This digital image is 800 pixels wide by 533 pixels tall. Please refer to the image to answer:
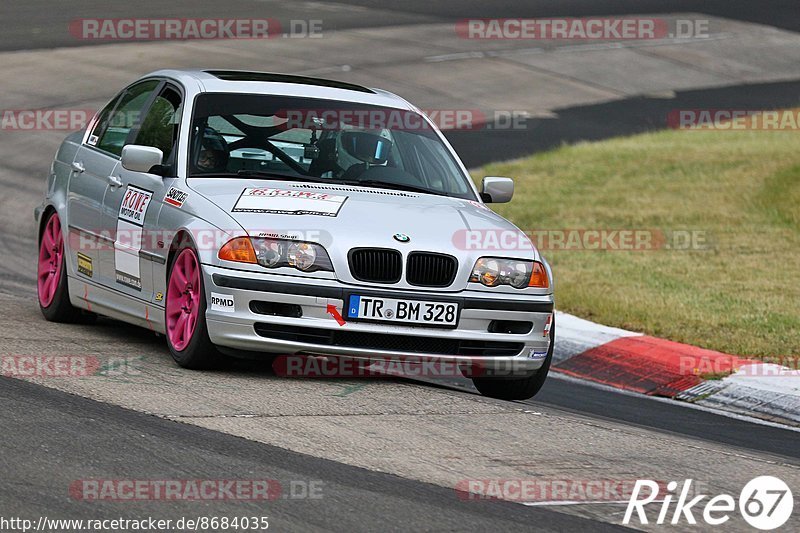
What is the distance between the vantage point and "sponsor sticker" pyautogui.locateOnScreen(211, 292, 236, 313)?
7.38m

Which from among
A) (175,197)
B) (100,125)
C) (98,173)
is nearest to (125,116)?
(100,125)

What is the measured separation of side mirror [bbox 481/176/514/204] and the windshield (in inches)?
5.5

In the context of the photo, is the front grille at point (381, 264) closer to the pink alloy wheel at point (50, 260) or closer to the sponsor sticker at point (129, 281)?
the sponsor sticker at point (129, 281)

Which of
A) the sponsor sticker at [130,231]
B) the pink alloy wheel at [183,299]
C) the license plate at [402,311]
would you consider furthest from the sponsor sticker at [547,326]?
the sponsor sticker at [130,231]

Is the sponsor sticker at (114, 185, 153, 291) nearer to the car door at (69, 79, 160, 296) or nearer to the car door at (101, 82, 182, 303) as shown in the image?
the car door at (101, 82, 182, 303)

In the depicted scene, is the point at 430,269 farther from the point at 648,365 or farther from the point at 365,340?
the point at 648,365

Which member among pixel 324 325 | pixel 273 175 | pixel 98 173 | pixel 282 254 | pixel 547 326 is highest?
pixel 273 175

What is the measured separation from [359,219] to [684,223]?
8.18m

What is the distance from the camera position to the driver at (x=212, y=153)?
326 inches

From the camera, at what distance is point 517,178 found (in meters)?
17.6

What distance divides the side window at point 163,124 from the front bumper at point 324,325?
1.40 m

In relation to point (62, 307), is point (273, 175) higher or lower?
higher

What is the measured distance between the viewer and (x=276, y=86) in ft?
29.1

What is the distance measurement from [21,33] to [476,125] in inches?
372
